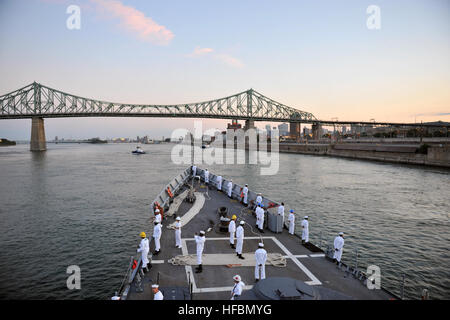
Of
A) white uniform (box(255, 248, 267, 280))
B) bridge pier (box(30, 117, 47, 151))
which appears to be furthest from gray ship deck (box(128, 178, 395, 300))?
bridge pier (box(30, 117, 47, 151))

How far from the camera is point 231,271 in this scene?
9.85 meters

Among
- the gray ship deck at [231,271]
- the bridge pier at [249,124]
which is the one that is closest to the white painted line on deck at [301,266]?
the gray ship deck at [231,271]

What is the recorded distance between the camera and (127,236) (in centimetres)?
1927

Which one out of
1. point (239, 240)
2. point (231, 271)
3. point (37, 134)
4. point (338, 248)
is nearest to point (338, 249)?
point (338, 248)

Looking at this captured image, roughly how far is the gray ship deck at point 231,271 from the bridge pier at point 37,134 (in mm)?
144217

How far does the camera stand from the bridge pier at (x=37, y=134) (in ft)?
419

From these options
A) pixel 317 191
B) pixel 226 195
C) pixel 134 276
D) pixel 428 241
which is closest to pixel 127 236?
pixel 226 195

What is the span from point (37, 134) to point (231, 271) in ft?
503

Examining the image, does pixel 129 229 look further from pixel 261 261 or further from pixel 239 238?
pixel 261 261

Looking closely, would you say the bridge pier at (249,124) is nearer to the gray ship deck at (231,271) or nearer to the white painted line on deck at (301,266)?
the gray ship deck at (231,271)
